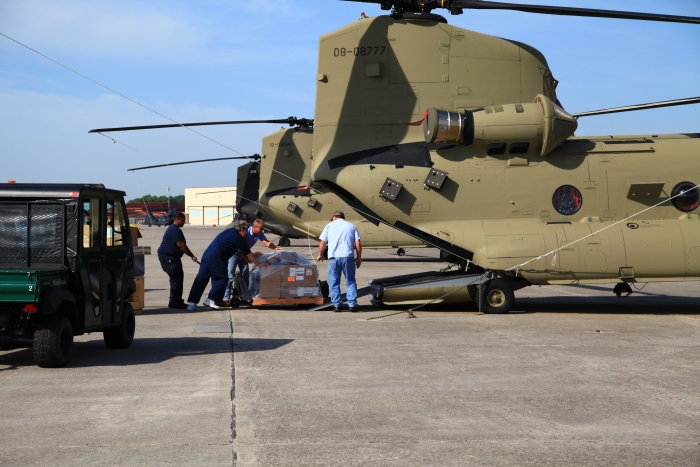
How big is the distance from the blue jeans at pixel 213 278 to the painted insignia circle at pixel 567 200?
590 centimetres

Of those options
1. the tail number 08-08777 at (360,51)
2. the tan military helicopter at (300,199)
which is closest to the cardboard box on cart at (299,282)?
the tail number 08-08777 at (360,51)

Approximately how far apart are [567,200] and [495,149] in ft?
4.99

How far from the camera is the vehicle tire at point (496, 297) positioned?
40.6 ft

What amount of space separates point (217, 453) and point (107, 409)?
1.55 metres

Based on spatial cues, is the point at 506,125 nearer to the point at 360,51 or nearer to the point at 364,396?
the point at 360,51

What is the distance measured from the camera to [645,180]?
506 inches

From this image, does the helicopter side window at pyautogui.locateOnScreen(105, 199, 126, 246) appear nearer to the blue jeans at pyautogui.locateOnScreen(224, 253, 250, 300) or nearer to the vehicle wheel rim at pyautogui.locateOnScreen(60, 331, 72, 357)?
the vehicle wheel rim at pyautogui.locateOnScreen(60, 331, 72, 357)

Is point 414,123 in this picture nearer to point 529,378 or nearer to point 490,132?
point 490,132

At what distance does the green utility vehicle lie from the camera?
7215 mm

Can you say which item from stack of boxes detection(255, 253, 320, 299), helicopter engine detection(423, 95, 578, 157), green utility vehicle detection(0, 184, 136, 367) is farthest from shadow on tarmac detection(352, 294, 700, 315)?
green utility vehicle detection(0, 184, 136, 367)

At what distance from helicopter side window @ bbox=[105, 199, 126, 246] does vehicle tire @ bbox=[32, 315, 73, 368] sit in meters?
1.35

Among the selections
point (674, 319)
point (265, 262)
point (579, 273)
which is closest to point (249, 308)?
point (265, 262)

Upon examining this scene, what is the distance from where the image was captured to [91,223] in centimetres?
812

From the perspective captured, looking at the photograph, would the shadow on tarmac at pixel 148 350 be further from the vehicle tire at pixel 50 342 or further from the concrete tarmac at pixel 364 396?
the vehicle tire at pixel 50 342
